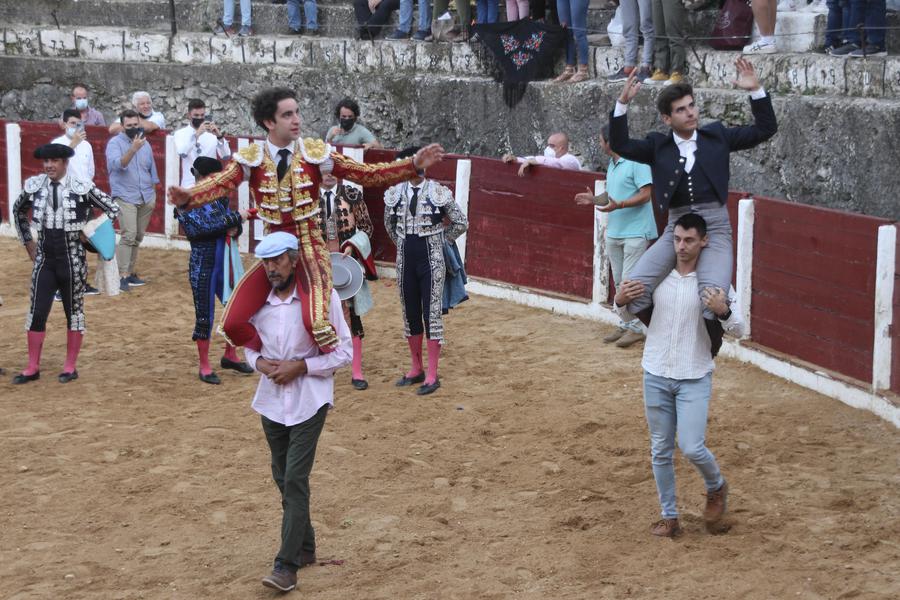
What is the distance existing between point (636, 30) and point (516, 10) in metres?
2.03

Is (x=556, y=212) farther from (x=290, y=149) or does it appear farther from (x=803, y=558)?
(x=803, y=558)

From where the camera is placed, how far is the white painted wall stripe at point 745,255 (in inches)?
363

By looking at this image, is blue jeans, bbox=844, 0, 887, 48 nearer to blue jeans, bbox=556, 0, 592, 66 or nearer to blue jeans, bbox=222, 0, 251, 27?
blue jeans, bbox=556, 0, 592, 66

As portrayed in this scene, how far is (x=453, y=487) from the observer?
22.7 feet

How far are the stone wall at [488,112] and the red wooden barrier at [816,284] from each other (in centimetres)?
138

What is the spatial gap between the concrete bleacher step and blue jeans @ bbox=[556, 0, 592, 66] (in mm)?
229

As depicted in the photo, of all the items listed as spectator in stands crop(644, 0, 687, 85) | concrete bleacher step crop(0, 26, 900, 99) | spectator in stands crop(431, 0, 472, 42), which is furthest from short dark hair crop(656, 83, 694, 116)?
spectator in stands crop(431, 0, 472, 42)

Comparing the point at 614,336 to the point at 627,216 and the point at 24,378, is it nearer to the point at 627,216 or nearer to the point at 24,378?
the point at 627,216

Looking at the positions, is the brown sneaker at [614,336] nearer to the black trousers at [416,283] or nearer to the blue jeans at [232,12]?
the black trousers at [416,283]

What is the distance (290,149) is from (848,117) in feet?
16.6

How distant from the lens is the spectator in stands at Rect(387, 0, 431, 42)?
15211mm

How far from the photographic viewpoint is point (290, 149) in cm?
702

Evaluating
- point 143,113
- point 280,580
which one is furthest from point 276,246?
point 143,113

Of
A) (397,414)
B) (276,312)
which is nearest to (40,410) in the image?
(397,414)
